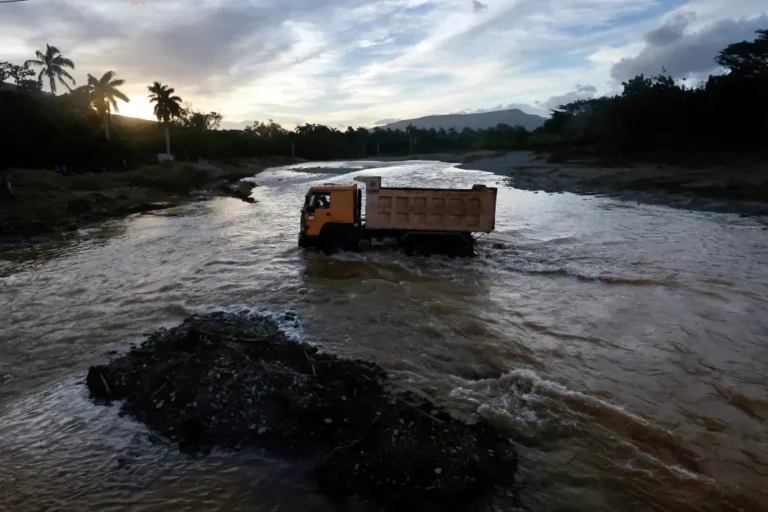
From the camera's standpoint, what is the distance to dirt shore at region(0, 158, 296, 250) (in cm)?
2083

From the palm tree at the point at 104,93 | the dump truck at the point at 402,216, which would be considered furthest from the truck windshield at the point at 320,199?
the palm tree at the point at 104,93

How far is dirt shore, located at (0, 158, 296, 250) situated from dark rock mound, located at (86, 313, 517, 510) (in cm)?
1537

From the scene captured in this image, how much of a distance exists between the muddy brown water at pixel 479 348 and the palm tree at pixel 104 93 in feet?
133

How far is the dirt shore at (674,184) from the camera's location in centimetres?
2412

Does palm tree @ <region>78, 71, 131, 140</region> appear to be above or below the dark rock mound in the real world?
above

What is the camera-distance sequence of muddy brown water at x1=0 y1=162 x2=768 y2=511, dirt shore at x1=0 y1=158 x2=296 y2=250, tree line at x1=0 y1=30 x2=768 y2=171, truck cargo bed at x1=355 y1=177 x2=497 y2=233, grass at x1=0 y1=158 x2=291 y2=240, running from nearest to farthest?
muddy brown water at x1=0 y1=162 x2=768 y2=511 → truck cargo bed at x1=355 y1=177 x2=497 y2=233 → dirt shore at x1=0 y1=158 x2=296 y2=250 → grass at x1=0 y1=158 x2=291 y2=240 → tree line at x1=0 y1=30 x2=768 y2=171

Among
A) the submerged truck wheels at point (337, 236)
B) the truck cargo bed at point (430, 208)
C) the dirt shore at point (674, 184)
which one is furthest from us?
the dirt shore at point (674, 184)

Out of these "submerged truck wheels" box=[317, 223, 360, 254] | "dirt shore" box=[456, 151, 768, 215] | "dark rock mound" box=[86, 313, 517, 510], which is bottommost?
"dark rock mound" box=[86, 313, 517, 510]

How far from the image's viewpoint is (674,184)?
29359 millimetres

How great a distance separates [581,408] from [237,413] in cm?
454

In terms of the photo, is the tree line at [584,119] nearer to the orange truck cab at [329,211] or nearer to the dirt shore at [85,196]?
the dirt shore at [85,196]

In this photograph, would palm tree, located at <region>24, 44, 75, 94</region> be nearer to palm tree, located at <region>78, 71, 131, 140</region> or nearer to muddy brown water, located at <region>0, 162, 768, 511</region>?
palm tree, located at <region>78, 71, 131, 140</region>

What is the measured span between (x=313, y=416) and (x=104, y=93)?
57.7 metres

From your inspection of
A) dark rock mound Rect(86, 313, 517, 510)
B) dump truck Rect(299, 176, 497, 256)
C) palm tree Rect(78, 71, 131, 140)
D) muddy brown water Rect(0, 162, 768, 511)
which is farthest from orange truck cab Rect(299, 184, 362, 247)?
palm tree Rect(78, 71, 131, 140)
